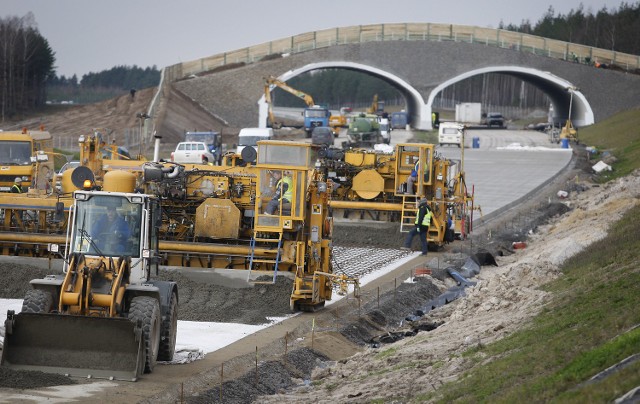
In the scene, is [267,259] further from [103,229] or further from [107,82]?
[107,82]

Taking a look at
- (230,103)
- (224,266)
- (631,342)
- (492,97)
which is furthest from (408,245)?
(492,97)

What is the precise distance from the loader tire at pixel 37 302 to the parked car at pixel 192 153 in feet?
109

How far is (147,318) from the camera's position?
14.6m

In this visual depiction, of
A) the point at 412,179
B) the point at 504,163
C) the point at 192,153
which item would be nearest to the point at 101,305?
the point at 412,179

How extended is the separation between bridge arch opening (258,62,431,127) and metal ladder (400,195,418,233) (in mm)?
49301

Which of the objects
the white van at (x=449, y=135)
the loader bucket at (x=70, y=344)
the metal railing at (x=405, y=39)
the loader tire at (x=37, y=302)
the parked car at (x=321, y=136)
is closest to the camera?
the loader bucket at (x=70, y=344)

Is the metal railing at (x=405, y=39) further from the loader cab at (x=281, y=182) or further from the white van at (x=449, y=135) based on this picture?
the loader cab at (x=281, y=182)

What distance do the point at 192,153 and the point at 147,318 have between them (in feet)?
117

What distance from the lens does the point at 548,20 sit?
152000 mm

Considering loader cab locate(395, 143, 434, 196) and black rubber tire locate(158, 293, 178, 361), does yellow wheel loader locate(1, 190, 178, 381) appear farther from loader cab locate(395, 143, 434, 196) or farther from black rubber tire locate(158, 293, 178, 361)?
loader cab locate(395, 143, 434, 196)

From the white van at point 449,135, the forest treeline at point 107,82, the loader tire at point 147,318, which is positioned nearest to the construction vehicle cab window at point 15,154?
the loader tire at point 147,318

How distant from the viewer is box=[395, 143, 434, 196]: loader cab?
106 ft

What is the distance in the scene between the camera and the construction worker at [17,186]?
27.6 metres

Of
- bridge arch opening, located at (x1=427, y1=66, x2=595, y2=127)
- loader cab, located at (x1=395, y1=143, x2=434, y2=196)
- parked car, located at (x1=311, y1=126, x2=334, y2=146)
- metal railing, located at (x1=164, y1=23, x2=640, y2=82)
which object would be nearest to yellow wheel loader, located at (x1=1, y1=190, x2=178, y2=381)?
loader cab, located at (x1=395, y1=143, x2=434, y2=196)
